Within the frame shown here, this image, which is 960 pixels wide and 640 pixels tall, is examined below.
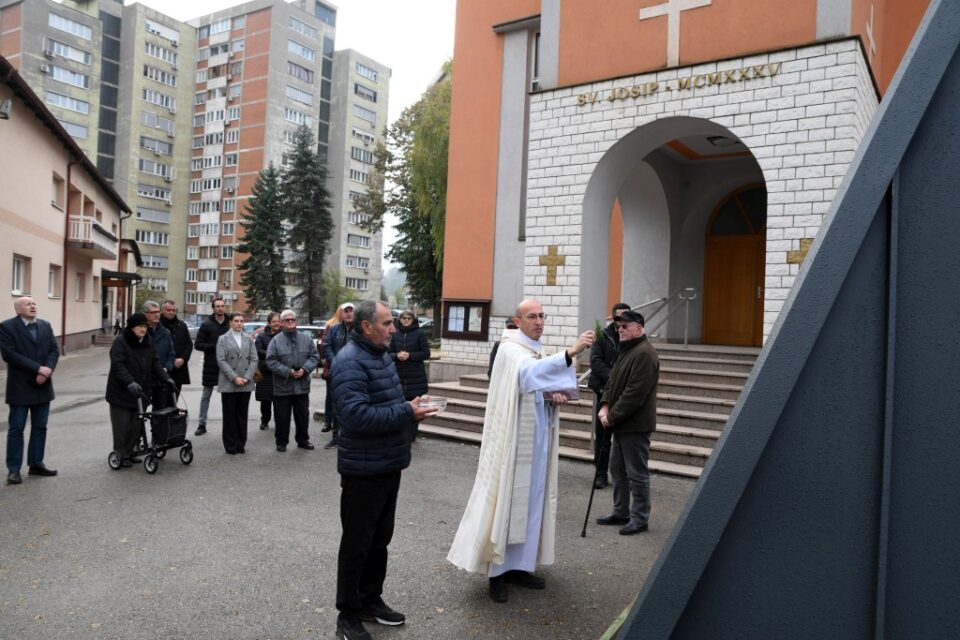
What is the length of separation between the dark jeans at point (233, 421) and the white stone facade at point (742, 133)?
5.48 m

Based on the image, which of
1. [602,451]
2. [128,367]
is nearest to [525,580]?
[602,451]

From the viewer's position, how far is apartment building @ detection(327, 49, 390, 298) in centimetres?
7619

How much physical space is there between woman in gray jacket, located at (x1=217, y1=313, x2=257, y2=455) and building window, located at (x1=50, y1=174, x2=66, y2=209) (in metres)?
21.1

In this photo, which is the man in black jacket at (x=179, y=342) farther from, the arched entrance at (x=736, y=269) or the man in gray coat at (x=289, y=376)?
the arched entrance at (x=736, y=269)

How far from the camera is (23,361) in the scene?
742cm

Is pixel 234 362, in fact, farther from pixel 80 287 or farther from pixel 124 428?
pixel 80 287

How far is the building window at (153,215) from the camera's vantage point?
230ft

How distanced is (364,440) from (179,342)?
8004mm

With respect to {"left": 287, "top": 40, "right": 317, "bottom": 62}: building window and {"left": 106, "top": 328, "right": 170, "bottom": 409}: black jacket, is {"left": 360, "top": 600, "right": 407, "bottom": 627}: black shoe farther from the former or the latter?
{"left": 287, "top": 40, "right": 317, "bottom": 62}: building window

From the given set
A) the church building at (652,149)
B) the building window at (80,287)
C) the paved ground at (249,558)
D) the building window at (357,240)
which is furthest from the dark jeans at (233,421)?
the building window at (357,240)

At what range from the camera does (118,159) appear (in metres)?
68.8

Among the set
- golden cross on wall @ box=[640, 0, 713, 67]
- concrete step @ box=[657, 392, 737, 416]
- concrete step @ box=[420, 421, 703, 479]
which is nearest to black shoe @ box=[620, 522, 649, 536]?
concrete step @ box=[420, 421, 703, 479]

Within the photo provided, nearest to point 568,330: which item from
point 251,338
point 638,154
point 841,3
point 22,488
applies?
point 638,154

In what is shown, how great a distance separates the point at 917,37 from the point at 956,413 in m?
1.00
